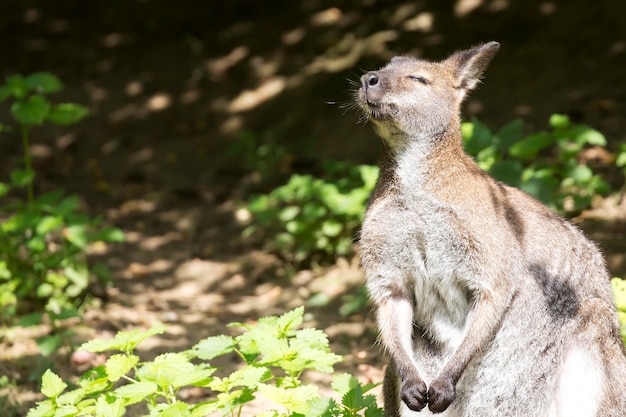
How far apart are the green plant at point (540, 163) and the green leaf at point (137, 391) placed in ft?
8.98

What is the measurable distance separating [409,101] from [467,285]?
2.65 ft

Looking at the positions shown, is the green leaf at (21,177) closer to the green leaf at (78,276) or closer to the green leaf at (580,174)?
the green leaf at (78,276)

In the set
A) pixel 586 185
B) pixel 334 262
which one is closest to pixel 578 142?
pixel 586 185

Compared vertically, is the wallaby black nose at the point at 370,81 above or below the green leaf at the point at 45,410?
above

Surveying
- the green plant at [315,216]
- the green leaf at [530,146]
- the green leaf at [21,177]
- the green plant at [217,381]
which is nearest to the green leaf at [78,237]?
the green leaf at [21,177]

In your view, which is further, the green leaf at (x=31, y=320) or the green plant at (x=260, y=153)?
the green plant at (x=260, y=153)

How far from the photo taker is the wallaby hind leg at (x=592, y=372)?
149 inches

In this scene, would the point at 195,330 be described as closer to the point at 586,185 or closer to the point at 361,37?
the point at 586,185

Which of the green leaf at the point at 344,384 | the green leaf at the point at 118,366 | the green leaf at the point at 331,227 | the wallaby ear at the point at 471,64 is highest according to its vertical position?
the wallaby ear at the point at 471,64

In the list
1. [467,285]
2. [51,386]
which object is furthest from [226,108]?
[467,285]

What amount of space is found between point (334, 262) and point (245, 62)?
4056 mm

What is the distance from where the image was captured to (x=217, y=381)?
3.78 meters

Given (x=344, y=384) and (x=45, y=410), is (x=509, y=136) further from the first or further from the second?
(x=45, y=410)

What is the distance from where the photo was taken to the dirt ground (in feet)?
23.1
